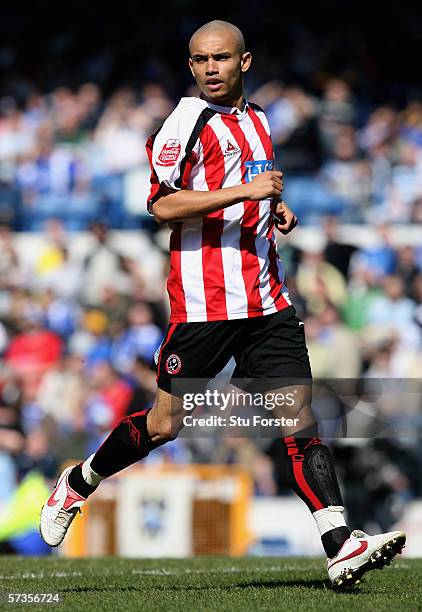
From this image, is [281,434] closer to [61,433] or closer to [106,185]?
[61,433]

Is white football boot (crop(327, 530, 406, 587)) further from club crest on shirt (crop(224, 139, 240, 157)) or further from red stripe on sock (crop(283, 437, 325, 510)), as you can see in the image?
club crest on shirt (crop(224, 139, 240, 157))

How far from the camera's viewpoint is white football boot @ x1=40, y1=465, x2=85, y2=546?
5.47m

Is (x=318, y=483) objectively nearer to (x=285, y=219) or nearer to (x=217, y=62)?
(x=285, y=219)

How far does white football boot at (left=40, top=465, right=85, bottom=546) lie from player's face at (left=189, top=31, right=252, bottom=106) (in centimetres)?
195

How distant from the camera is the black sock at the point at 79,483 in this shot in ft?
18.1

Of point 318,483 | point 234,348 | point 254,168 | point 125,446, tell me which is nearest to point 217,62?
point 254,168

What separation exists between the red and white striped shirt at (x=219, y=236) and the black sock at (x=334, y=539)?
1.02 meters

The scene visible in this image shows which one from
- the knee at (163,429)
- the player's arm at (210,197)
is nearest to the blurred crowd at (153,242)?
the knee at (163,429)

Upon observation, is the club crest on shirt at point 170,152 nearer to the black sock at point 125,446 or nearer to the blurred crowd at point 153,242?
the black sock at point 125,446

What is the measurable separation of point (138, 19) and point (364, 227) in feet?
21.4

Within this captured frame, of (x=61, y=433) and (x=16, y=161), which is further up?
(x=16, y=161)

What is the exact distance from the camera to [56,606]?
466 cm

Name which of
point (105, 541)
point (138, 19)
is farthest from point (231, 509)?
point (138, 19)

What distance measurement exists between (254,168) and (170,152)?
1.38 ft
